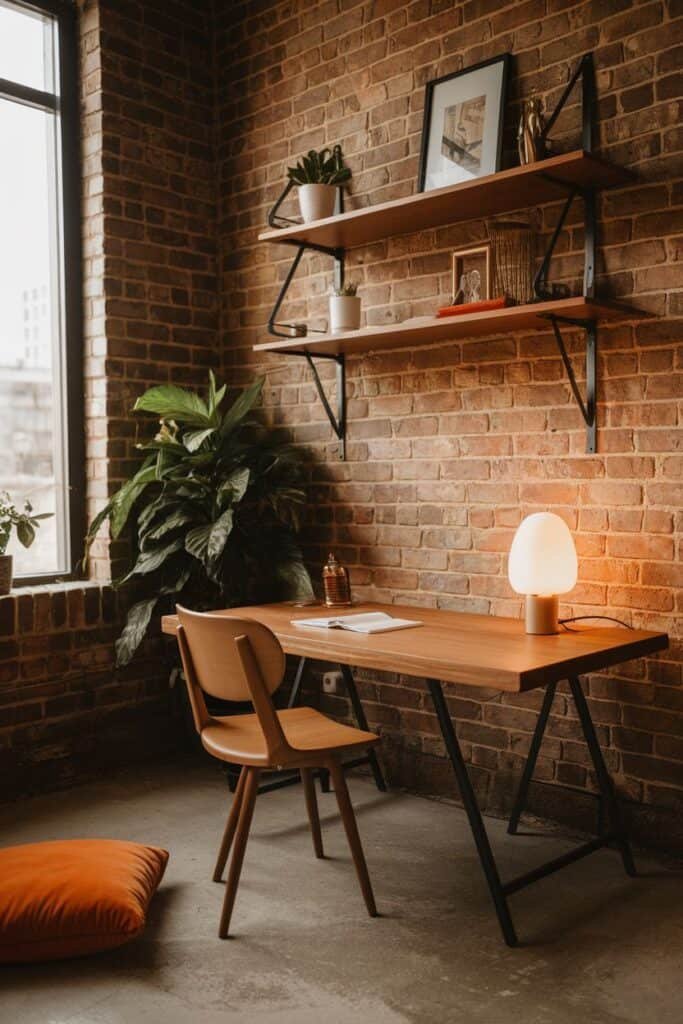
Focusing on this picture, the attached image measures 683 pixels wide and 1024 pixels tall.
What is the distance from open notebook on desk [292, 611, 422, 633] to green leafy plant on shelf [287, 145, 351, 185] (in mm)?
1690

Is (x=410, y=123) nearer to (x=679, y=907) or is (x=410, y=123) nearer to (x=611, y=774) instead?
(x=611, y=774)

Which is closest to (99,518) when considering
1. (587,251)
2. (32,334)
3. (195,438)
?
(195,438)

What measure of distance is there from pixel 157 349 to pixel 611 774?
2.51 meters

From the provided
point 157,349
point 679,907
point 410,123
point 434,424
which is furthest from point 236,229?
point 679,907

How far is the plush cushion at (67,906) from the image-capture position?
2.34 m

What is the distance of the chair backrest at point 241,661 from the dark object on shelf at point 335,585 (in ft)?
3.25

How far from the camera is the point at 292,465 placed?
3.88m

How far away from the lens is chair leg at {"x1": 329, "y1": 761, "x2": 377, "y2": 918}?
2.54 metres

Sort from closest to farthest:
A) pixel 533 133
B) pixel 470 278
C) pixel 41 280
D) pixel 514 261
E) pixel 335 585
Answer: pixel 533 133 → pixel 514 261 → pixel 470 278 → pixel 335 585 → pixel 41 280

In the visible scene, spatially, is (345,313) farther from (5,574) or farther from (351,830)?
(351,830)

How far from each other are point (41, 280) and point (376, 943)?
2883 mm

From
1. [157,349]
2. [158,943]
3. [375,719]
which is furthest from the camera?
[157,349]

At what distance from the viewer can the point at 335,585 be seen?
3.53m

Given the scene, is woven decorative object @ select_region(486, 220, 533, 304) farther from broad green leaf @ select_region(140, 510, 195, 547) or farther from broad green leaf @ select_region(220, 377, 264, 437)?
broad green leaf @ select_region(140, 510, 195, 547)
